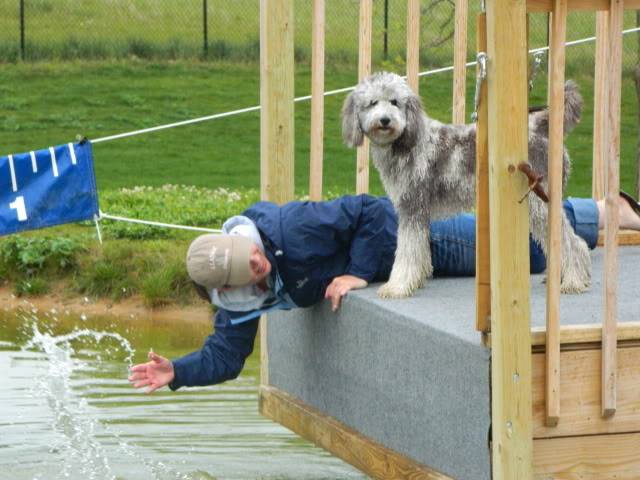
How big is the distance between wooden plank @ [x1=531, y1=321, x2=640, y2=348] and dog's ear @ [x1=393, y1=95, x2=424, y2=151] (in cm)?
119

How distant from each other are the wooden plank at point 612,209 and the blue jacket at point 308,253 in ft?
4.77

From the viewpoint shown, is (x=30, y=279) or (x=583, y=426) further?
(x=30, y=279)

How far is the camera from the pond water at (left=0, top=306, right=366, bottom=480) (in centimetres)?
635

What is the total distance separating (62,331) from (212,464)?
323cm

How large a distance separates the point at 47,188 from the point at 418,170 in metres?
3.89

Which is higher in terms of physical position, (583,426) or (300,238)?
(300,238)

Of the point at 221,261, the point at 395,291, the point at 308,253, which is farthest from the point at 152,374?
the point at 395,291

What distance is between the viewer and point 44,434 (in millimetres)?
6875

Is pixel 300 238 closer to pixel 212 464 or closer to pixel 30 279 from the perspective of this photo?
pixel 212 464

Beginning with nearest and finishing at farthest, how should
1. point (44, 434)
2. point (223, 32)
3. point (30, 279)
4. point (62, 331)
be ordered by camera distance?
point (44, 434) → point (62, 331) → point (30, 279) → point (223, 32)

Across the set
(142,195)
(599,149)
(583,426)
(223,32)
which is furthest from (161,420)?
(223,32)

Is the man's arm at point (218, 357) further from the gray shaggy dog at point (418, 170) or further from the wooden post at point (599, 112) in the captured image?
the wooden post at point (599, 112)

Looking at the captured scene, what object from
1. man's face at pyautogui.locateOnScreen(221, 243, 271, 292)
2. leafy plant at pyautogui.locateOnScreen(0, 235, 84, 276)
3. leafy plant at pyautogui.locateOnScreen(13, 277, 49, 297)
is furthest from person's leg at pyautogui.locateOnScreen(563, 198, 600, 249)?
leafy plant at pyautogui.locateOnScreen(0, 235, 84, 276)

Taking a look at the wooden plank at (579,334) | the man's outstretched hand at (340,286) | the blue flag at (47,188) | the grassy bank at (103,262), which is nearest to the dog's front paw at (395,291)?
the man's outstretched hand at (340,286)
